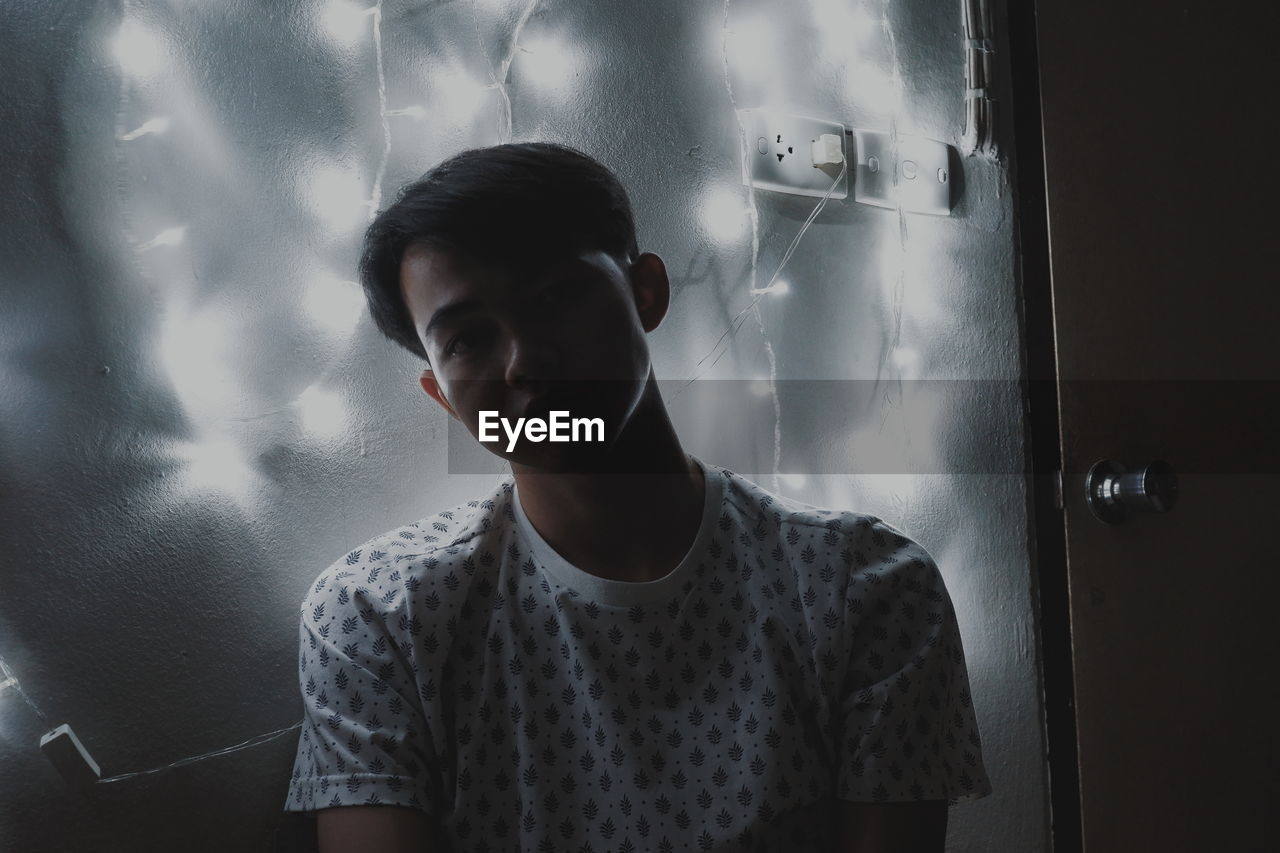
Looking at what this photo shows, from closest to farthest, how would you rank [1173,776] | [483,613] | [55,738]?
1. [55,738]
2. [483,613]
3. [1173,776]

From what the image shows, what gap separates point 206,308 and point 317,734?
1.35ft

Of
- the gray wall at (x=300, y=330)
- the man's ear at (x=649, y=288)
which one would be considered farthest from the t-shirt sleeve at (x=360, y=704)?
the man's ear at (x=649, y=288)

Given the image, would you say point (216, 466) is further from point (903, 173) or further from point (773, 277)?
point (903, 173)

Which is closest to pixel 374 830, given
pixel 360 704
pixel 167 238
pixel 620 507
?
pixel 360 704

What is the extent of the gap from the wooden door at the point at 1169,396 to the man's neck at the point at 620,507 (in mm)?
631

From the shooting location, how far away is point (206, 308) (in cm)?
88

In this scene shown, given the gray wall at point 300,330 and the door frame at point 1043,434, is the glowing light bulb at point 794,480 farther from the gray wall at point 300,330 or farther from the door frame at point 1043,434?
the door frame at point 1043,434

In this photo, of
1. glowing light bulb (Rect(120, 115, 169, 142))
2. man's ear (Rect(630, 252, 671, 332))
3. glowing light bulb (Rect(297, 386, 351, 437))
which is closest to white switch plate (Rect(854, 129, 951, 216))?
man's ear (Rect(630, 252, 671, 332))

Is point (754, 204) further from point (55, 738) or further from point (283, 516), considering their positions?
point (55, 738)

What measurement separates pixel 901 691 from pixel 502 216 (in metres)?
0.56

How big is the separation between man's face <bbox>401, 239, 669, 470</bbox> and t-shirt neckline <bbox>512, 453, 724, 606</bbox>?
0.10 metres

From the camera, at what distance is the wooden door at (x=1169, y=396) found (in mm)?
1194

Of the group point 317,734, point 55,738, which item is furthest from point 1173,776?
point 55,738
